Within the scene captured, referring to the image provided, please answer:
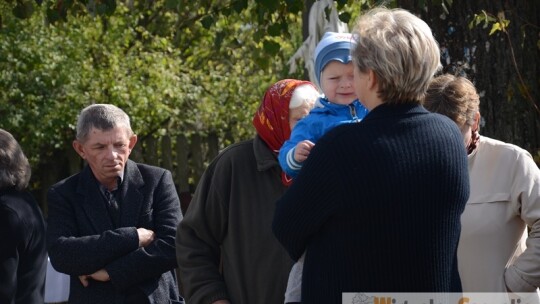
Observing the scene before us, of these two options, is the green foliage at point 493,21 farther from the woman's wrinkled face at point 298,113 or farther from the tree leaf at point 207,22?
the tree leaf at point 207,22

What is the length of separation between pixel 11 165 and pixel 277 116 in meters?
1.61

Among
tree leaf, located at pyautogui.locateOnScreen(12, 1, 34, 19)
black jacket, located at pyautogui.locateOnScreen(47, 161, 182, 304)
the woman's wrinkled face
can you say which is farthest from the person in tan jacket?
tree leaf, located at pyautogui.locateOnScreen(12, 1, 34, 19)

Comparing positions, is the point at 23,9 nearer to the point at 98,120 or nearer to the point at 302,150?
the point at 98,120

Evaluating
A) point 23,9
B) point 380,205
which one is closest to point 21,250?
point 380,205

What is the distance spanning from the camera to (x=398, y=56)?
3.28 meters

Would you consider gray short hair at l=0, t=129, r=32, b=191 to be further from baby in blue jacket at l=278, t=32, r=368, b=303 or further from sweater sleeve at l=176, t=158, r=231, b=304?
baby in blue jacket at l=278, t=32, r=368, b=303

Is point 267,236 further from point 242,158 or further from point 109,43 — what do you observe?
point 109,43

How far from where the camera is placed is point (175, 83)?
12805 millimetres

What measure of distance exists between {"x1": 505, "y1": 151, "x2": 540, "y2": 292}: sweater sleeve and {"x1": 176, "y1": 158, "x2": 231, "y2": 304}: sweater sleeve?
3.64 feet

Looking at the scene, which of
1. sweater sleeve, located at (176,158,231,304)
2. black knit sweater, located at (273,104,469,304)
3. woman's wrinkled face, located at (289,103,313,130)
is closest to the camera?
black knit sweater, located at (273,104,469,304)

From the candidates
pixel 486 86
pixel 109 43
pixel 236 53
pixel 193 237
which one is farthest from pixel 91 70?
pixel 193 237

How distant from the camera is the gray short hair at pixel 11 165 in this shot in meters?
5.21

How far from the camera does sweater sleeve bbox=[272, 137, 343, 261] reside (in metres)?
3.27

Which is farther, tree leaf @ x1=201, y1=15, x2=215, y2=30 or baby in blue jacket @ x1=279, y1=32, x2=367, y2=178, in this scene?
tree leaf @ x1=201, y1=15, x2=215, y2=30
